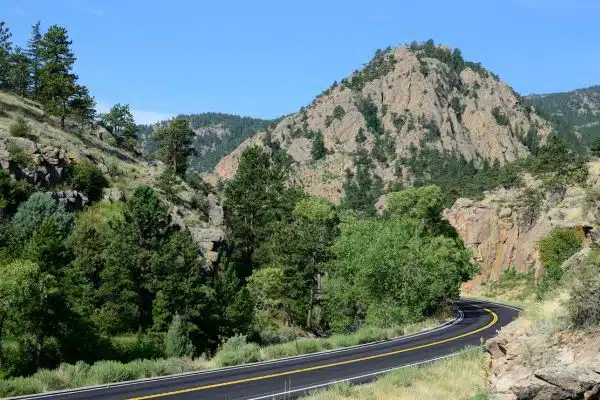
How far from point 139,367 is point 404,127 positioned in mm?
160508

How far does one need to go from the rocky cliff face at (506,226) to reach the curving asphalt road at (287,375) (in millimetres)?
55345

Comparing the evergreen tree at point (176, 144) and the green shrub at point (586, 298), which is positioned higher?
the evergreen tree at point (176, 144)

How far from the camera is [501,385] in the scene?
10.5m

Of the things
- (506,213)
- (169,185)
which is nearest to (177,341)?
(169,185)

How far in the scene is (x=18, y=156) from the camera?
5141 centimetres

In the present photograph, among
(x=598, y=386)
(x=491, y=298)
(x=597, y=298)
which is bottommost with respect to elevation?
(x=491, y=298)

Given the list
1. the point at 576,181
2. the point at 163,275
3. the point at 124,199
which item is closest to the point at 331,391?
the point at 163,275

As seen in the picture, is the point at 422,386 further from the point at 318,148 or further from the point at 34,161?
the point at 318,148

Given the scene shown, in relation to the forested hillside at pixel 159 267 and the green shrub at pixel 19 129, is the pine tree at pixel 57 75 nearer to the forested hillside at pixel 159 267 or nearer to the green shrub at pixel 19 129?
the forested hillside at pixel 159 267

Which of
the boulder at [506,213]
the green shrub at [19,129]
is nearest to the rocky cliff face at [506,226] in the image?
the boulder at [506,213]

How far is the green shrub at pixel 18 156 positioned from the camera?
5106 cm

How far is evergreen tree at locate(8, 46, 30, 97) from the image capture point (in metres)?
88.6

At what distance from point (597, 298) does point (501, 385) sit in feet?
7.93

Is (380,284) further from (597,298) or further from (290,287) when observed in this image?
(597,298)
